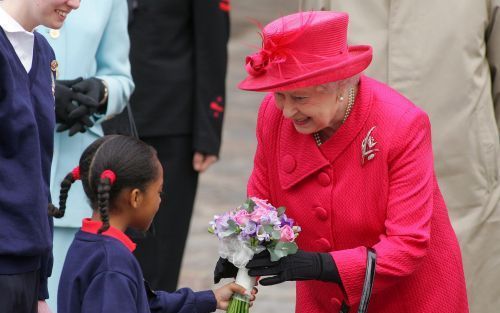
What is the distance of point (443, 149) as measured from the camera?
5012 millimetres

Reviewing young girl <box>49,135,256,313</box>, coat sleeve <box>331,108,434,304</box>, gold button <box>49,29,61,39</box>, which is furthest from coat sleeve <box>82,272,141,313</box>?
gold button <box>49,29,61,39</box>

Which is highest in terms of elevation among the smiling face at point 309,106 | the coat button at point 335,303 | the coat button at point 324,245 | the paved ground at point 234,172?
the smiling face at point 309,106

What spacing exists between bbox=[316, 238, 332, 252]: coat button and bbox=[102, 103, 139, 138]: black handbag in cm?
130

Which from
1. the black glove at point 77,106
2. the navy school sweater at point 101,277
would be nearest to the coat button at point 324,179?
the navy school sweater at point 101,277

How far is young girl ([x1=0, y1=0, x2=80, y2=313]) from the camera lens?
355 cm

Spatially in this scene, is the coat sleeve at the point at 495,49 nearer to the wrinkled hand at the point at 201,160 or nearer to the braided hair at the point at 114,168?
the wrinkled hand at the point at 201,160

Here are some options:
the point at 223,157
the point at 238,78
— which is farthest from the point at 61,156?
the point at 238,78

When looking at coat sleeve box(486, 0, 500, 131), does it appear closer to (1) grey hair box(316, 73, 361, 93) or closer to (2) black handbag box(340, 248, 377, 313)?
(1) grey hair box(316, 73, 361, 93)

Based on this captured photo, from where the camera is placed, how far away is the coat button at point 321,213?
3.98 metres

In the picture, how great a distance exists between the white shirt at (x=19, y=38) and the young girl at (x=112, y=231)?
32 cm

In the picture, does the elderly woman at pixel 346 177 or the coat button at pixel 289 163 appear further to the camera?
the coat button at pixel 289 163

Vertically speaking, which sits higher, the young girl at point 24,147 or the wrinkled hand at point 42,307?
the young girl at point 24,147

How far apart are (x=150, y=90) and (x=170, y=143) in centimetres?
26

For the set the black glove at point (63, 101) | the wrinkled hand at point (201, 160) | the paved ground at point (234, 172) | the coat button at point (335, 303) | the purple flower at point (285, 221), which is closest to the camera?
the purple flower at point (285, 221)
